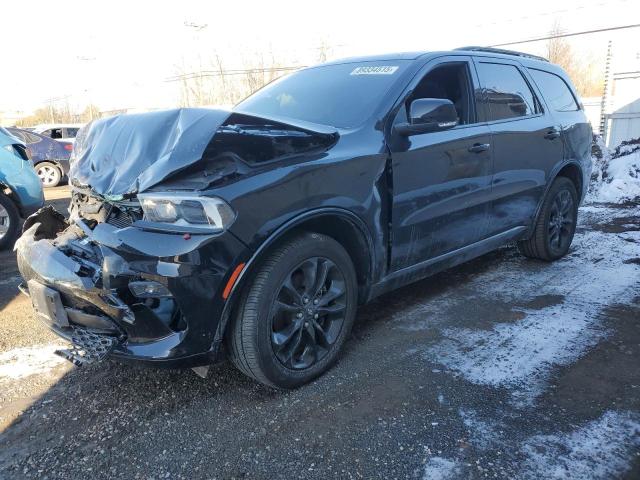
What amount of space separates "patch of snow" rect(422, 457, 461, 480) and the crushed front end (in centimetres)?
111

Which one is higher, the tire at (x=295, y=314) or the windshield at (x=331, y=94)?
the windshield at (x=331, y=94)

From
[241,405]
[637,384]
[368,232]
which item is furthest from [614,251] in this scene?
[241,405]

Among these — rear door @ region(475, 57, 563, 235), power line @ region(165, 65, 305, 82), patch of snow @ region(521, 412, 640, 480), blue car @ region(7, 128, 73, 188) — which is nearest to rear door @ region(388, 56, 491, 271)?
rear door @ region(475, 57, 563, 235)

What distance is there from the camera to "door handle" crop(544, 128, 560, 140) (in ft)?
15.3

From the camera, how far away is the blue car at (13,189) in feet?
20.0

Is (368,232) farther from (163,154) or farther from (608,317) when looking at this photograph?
(608,317)

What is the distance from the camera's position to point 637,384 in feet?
9.55

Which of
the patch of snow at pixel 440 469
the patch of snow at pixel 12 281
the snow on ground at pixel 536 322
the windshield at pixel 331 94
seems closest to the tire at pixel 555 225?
the snow on ground at pixel 536 322

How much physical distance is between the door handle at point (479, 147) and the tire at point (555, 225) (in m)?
1.39

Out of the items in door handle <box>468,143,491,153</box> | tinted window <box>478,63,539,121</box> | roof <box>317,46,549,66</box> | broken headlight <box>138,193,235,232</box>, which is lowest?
door handle <box>468,143,491,153</box>

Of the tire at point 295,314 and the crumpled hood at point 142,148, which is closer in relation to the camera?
the crumpled hood at point 142,148

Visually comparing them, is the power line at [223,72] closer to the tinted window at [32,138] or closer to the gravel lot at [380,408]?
the tinted window at [32,138]

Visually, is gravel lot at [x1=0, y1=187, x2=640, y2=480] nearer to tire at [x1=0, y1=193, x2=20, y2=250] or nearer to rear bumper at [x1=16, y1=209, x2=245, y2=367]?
rear bumper at [x1=16, y1=209, x2=245, y2=367]

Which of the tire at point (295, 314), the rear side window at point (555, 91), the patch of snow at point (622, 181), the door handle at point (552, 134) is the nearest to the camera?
the tire at point (295, 314)
